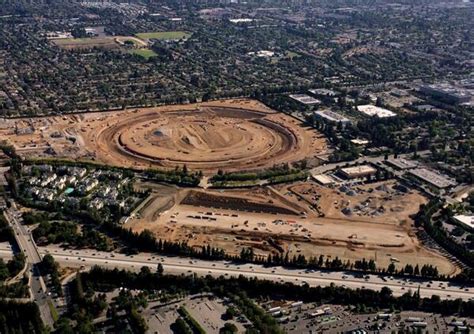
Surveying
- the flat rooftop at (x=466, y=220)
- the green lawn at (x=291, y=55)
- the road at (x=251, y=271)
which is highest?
the green lawn at (x=291, y=55)

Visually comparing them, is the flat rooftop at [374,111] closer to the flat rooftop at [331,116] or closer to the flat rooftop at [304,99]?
the flat rooftop at [331,116]

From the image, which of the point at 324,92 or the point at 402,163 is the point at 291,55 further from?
the point at 402,163

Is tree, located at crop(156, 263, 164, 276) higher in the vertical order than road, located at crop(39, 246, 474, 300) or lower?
higher

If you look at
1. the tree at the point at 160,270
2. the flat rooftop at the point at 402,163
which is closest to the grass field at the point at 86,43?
the flat rooftop at the point at 402,163

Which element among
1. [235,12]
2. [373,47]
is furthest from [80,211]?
[235,12]

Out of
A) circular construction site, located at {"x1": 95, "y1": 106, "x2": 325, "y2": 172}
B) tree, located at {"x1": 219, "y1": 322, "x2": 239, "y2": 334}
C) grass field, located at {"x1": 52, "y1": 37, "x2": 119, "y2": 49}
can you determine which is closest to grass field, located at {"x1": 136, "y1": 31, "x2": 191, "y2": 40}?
grass field, located at {"x1": 52, "y1": 37, "x2": 119, "y2": 49}

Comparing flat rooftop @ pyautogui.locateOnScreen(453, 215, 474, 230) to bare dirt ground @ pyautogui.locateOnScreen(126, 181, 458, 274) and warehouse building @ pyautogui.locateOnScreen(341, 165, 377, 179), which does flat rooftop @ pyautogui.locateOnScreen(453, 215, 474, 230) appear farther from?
warehouse building @ pyautogui.locateOnScreen(341, 165, 377, 179)
